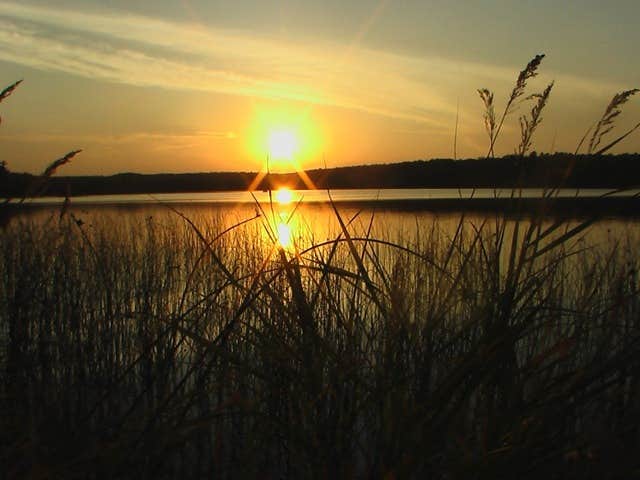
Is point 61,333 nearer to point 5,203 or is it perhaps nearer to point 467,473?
point 5,203

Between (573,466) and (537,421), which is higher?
(537,421)

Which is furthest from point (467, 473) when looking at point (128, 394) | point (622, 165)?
point (622, 165)

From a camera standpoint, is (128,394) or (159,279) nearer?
(128,394)

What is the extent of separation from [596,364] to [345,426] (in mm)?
651

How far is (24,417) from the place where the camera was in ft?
8.31

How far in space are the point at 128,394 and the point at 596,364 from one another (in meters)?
3.12

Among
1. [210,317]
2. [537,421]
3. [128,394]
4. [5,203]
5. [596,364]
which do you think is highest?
[5,203]

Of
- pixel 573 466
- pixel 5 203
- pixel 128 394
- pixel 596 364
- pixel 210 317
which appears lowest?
pixel 128 394

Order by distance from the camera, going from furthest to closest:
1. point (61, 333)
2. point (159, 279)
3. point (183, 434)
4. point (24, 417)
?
point (159, 279) < point (61, 333) < point (24, 417) < point (183, 434)

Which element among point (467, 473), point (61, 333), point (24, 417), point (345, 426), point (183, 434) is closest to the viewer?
point (183, 434)

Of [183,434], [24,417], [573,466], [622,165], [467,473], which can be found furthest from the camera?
[622,165]

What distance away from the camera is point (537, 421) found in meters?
1.41

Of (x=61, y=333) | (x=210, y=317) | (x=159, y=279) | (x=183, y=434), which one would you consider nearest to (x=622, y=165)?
(x=210, y=317)

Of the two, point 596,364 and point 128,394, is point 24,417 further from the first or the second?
point 596,364
